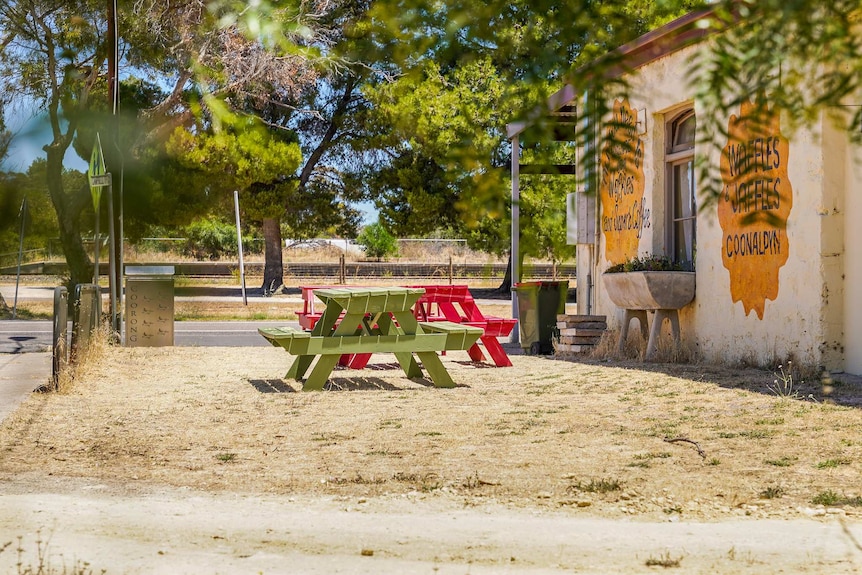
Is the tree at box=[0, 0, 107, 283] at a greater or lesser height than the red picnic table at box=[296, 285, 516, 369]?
greater

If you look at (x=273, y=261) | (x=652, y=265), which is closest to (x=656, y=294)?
(x=652, y=265)

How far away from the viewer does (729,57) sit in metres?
2.48

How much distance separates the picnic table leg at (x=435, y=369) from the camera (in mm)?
11078

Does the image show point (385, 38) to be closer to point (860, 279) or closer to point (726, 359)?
point (860, 279)

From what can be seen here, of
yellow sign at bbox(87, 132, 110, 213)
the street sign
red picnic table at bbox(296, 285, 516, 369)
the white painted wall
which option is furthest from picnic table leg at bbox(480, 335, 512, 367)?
yellow sign at bbox(87, 132, 110, 213)

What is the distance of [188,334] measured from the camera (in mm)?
20219

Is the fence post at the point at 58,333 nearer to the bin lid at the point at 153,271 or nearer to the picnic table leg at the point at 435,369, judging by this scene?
the picnic table leg at the point at 435,369

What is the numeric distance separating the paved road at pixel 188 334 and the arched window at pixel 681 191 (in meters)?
6.72

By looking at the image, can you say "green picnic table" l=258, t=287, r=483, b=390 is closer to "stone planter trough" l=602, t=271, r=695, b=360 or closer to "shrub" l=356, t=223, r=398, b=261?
"stone planter trough" l=602, t=271, r=695, b=360

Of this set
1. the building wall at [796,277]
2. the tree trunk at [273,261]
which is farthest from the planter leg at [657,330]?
the tree trunk at [273,261]

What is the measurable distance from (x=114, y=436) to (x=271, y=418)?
1.34m

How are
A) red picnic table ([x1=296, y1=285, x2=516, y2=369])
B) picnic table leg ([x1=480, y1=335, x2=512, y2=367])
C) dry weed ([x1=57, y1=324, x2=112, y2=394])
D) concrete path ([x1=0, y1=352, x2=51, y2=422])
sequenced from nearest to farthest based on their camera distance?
concrete path ([x1=0, y1=352, x2=51, y2=422]) < dry weed ([x1=57, y1=324, x2=112, y2=394]) < red picnic table ([x1=296, y1=285, x2=516, y2=369]) < picnic table leg ([x1=480, y1=335, x2=512, y2=367])

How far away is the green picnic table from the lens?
10.5 meters

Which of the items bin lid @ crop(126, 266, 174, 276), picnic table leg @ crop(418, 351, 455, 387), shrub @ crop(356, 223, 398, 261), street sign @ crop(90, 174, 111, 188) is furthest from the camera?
shrub @ crop(356, 223, 398, 261)
